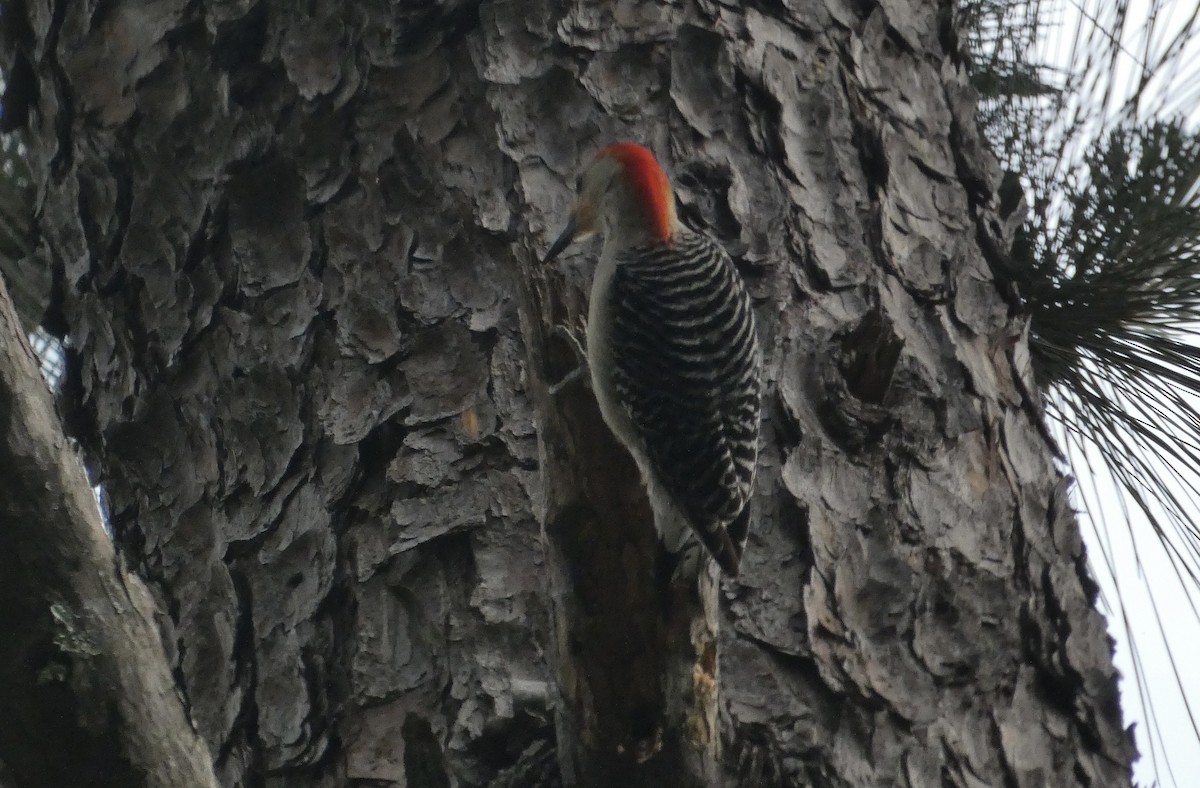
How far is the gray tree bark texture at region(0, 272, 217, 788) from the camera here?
132 cm

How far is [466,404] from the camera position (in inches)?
87.9

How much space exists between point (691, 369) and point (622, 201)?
42 centimetres

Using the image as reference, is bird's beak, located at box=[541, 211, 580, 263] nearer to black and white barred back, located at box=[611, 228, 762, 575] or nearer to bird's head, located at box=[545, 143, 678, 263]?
bird's head, located at box=[545, 143, 678, 263]

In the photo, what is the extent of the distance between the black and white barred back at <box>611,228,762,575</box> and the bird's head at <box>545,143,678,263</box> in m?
0.06

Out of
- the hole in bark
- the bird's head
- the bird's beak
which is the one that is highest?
the bird's head

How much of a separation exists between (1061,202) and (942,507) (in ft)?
4.56

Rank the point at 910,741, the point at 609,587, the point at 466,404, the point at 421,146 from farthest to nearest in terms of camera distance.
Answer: the point at 421,146, the point at 466,404, the point at 910,741, the point at 609,587

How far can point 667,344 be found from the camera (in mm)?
2840

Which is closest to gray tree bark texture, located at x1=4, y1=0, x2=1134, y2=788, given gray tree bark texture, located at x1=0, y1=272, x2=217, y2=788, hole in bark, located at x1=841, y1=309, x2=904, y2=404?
hole in bark, located at x1=841, y1=309, x2=904, y2=404

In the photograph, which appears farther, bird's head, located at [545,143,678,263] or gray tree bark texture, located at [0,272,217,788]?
bird's head, located at [545,143,678,263]

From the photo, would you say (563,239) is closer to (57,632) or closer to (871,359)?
(871,359)

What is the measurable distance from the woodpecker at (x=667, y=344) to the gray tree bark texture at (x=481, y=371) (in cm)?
10

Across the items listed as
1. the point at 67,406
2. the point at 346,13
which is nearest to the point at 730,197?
the point at 346,13

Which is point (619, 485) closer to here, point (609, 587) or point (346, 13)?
point (609, 587)
